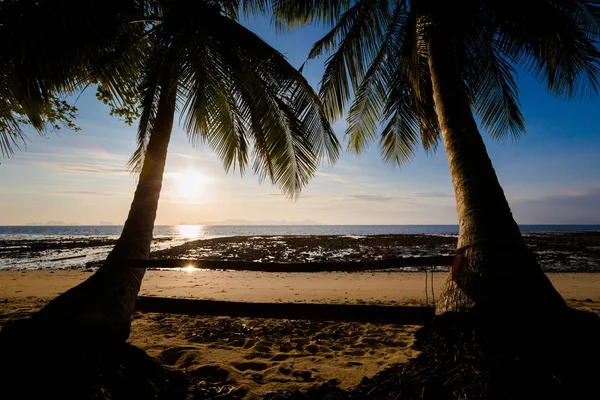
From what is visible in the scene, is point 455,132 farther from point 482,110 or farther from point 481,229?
point 482,110

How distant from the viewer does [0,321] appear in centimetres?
461

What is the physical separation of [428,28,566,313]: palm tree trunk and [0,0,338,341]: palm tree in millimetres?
1901

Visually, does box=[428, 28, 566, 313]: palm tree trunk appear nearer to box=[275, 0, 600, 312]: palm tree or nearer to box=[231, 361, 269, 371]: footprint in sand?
box=[275, 0, 600, 312]: palm tree

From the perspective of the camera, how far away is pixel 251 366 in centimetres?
330

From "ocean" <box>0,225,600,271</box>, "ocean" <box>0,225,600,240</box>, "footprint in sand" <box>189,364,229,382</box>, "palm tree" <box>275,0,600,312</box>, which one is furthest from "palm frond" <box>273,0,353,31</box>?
"ocean" <box>0,225,600,240</box>

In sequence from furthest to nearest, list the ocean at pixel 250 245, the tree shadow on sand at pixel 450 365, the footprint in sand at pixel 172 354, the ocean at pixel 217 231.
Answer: the ocean at pixel 217 231 → the ocean at pixel 250 245 → the footprint in sand at pixel 172 354 → the tree shadow on sand at pixel 450 365

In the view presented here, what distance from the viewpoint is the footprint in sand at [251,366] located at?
3.25m

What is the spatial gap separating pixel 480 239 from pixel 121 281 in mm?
3468

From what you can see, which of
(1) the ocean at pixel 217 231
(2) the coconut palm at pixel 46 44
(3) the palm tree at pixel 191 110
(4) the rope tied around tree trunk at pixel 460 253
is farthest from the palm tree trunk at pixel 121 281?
(1) the ocean at pixel 217 231

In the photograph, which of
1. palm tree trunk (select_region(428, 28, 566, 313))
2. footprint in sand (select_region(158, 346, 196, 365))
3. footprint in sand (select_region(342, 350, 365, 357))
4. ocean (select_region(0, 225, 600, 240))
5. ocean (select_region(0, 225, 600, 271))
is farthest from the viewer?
ocean (select_region(0, 225, 600, 240))

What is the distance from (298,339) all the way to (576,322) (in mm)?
3161

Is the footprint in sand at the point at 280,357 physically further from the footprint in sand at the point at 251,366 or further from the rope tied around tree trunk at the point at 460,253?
the rope tied around tree trunk at the point at 460,253

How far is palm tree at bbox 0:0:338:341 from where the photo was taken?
8.85 feet

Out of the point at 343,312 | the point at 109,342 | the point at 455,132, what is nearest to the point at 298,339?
the point at 343,312
